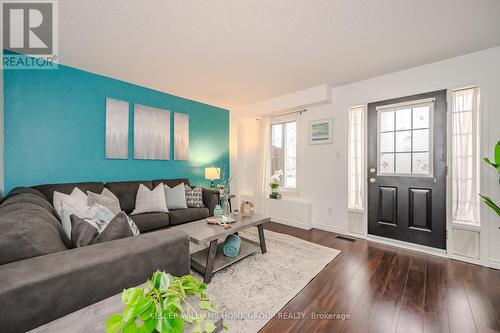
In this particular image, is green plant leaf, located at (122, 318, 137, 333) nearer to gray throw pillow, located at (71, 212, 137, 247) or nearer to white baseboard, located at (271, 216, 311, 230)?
gray throw pillow, located at (71, 212, 137, 247)

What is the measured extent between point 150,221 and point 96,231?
1.68 metres

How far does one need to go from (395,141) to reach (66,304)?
12.7 feet

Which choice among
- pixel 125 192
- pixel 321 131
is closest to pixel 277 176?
pixel 321 131

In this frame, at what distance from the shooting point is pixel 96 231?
1273 mm

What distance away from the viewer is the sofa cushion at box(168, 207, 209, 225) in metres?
3.11

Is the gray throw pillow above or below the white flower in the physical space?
below

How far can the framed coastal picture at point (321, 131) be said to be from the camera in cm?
369

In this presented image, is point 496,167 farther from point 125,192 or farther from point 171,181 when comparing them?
point 125,192

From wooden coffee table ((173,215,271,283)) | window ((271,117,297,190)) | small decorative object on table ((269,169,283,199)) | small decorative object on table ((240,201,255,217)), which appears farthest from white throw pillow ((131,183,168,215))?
window ((271,117,297,190))

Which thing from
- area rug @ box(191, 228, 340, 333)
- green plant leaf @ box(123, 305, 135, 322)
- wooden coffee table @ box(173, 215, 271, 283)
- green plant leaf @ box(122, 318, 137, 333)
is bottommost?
area rug @ box(191, 228, 340, 333)

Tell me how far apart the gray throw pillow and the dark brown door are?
3.40 m

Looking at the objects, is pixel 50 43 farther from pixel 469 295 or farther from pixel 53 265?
pixel 469 295

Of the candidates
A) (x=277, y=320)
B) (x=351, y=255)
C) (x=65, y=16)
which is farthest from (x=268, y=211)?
(x=65, y=16)

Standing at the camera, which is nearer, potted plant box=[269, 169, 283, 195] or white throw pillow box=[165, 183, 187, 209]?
white throw pillow box=[165, 183, 187, 209]
